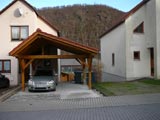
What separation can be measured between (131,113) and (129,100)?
3247 millimetres

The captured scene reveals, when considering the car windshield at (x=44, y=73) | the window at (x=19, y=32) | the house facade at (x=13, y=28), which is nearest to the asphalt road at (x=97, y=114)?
the car windshield at (x=44, y=73)

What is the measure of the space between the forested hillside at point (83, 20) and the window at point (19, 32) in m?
43.2

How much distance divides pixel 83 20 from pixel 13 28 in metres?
58.8

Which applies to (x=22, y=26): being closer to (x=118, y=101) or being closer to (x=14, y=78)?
(x=14, y=78)

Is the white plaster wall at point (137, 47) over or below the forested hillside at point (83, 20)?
below

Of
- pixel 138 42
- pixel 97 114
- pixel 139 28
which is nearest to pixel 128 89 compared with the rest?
pixel 97 114

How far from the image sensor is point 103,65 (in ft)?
126

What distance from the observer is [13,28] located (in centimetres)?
2667

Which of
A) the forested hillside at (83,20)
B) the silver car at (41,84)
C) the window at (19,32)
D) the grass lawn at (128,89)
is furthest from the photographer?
the forested hillside at (83,20)

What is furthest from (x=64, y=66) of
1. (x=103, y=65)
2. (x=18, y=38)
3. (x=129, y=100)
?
(x=129, y=100)

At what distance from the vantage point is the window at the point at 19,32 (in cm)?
2670

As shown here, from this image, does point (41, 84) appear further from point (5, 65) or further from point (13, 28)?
point (13, 28)

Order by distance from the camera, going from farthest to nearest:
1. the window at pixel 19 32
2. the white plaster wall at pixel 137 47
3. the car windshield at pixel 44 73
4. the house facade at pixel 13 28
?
1. the window at pixel 19 32
2. the house facade at pixel 13 28
3. the white plaster wall at pixel 137 47
4. the car windshield at pixel 44 73

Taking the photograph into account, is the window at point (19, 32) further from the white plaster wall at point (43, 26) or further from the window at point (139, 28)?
the window at point (139, 28)
